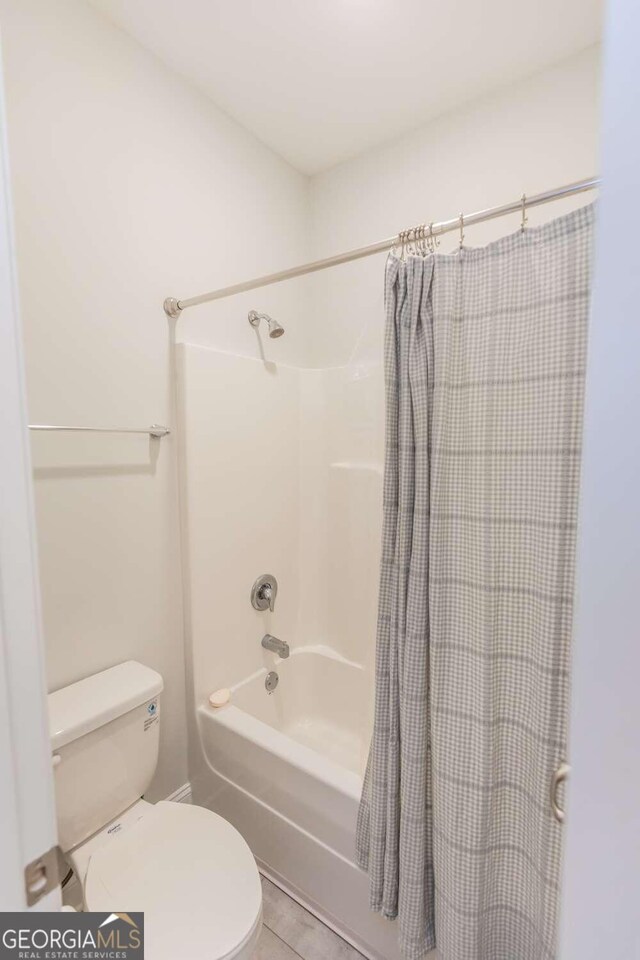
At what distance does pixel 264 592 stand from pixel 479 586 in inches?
45.7

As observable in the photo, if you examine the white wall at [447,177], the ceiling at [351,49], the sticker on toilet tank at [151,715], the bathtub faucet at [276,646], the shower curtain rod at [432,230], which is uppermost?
the ceiling at [351,49]

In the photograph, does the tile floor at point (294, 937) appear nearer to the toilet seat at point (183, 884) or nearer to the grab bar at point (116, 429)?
the toilet seat at point (183, 884)

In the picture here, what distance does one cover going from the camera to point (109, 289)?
1414 millimetres

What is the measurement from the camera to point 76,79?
4.23 ft

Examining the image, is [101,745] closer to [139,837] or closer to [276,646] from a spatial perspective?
[139,837]

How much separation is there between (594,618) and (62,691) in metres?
1.45

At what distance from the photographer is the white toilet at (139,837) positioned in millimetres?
972

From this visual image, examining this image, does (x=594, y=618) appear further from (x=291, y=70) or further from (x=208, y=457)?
(x=291, y=70)

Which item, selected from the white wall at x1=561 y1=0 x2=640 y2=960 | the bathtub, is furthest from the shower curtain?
the white wall at x1=561 y1=0 x2=640 y2=960

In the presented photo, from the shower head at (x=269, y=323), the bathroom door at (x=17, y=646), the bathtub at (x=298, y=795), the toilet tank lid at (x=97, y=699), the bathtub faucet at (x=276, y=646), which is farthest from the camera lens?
the bathtub faucet at (x=276, y=646)

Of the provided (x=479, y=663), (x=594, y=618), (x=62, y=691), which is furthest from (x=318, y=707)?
(x=594, y=618)

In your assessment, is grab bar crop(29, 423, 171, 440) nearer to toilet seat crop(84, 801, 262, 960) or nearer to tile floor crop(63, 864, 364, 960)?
toilet seat crop(84, 801, 262, 960)

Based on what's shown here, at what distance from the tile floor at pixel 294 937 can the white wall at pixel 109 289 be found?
552 millimetres

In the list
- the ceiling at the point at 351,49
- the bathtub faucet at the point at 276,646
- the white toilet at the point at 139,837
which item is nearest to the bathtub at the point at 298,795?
the bathtub faucet at the point at 276,646
